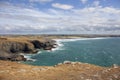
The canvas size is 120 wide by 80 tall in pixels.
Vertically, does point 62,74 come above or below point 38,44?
above

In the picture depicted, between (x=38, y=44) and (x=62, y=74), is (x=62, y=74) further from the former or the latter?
(x=38, y=44)

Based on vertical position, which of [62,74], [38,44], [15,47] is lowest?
[38,44]

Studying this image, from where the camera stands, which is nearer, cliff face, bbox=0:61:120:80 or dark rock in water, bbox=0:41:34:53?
cliff face, bbox=0:61:120:80

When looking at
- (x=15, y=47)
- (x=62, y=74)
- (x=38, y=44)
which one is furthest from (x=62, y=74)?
(x=38, y=44)

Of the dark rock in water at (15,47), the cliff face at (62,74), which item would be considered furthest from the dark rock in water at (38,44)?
the cliff face at (62,74)

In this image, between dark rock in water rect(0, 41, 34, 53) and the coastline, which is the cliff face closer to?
the coastline

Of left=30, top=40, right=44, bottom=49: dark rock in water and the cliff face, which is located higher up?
the cliff face

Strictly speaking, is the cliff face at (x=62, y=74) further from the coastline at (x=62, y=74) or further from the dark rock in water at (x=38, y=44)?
the dark rock in water at (x=38, y=44)

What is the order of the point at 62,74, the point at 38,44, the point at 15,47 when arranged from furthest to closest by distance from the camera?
the point at 38,44 < the point at 15,47 < the point at 62,74

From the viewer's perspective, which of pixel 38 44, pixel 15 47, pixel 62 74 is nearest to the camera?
pixel 62 74

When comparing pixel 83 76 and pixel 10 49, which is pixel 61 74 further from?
pixel 10 49

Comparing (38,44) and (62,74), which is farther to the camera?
(38,44)

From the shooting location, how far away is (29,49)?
104500mm

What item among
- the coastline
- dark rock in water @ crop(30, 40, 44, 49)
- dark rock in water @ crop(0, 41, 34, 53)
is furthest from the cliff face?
dark rock in water @ crop(30, 40, 44, 49)
